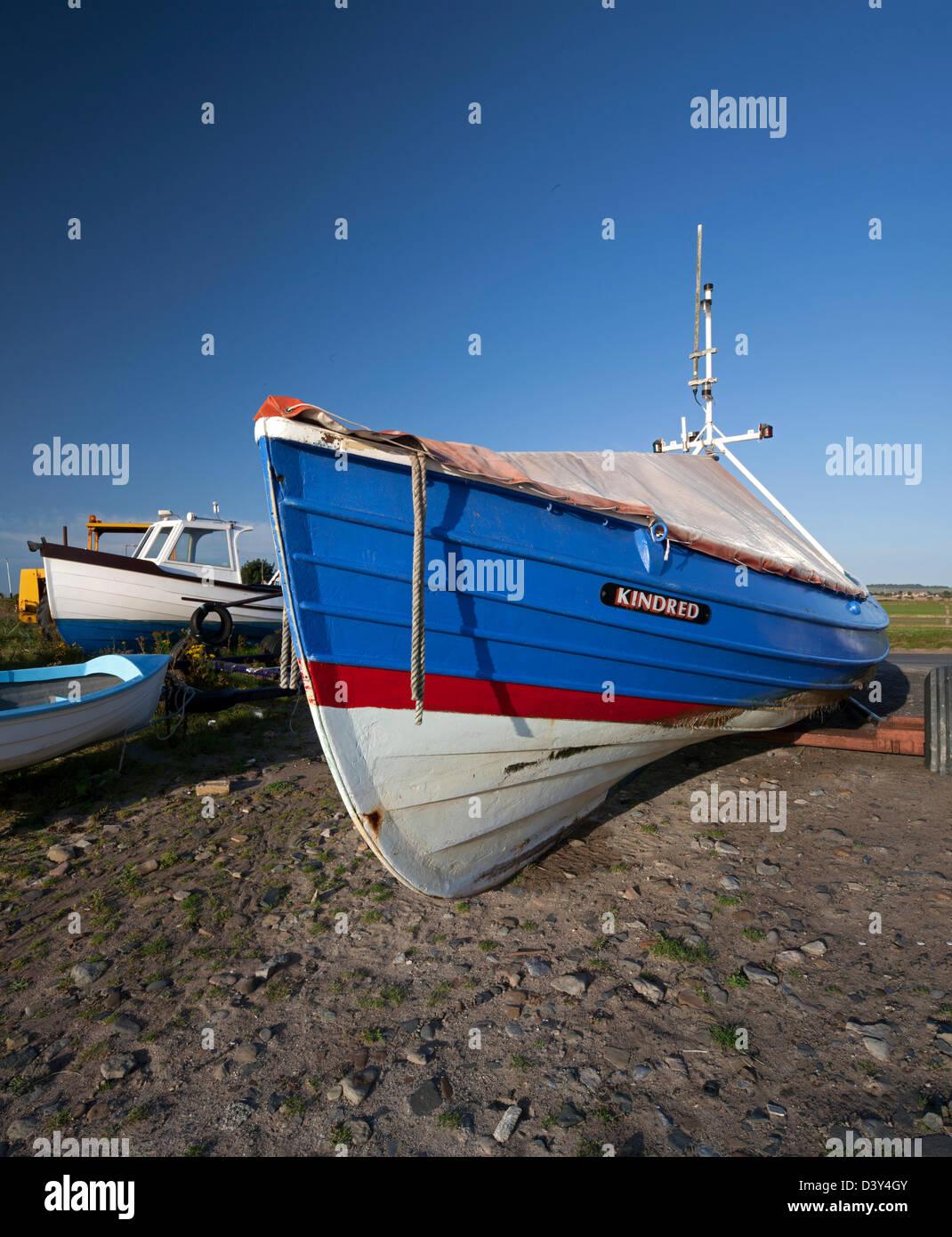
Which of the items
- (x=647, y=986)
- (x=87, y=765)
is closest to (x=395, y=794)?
(x=647, y=986)

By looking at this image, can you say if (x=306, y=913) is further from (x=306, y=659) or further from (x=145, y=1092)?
(x=306, y=659)

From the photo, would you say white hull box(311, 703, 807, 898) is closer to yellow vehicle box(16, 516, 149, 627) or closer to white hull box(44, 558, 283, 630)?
white hull box(44, 558, 283, 630)

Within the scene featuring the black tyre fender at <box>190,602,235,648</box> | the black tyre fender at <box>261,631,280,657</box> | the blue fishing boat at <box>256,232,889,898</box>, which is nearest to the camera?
the blue fishing boat at <box>256,232,889,898</box>

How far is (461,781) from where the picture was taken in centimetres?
384

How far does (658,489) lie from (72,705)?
5.22 m

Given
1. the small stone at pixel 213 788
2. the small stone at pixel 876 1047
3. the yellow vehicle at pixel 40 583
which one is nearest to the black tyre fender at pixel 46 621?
the yellow vehicle at pixel 40 583

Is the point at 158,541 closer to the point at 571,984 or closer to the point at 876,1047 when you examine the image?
the point at 571,984

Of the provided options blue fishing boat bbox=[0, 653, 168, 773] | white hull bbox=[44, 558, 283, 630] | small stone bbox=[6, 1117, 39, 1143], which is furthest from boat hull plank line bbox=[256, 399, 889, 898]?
white hull bbox=[44, 558, 283, 630]

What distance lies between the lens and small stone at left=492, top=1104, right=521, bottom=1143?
2.25m

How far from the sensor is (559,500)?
368 cm

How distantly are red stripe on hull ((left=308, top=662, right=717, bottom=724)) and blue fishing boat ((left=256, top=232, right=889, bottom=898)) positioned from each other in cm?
1

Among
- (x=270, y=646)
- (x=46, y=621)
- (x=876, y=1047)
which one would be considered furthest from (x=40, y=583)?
(x=876, y=1047)

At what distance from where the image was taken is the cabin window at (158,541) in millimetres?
12969

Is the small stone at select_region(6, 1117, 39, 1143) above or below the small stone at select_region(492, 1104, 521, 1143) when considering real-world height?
below
